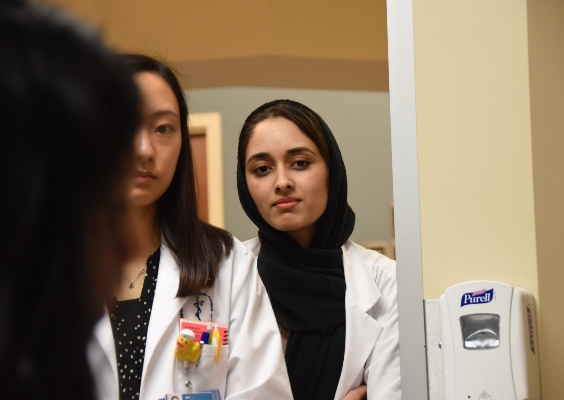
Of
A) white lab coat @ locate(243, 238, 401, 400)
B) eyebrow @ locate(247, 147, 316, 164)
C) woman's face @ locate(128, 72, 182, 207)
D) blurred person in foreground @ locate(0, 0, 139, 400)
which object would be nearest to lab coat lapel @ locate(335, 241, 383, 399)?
white lab coat @ locate(243, 238, 401, 400)

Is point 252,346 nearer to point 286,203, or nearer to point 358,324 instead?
point 358,324

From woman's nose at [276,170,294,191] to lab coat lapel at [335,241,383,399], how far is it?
0.26 metres

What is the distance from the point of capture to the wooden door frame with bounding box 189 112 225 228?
3.56 meters

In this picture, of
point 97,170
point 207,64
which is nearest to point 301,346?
point 97,170

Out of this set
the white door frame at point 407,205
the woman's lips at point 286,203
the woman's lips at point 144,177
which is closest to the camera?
the white door frame at point 407,205

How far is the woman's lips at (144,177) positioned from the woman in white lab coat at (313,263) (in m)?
0.34

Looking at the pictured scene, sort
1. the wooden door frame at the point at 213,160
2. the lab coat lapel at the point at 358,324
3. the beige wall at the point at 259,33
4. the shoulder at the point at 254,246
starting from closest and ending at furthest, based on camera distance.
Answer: the lab coat lapel at the point at 358,324, the shoulder at the point at 254,246, the beige wall at the point at 259,33, the wooden door frame at the point at 213,160

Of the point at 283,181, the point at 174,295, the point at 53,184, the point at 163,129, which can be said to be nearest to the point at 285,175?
the point at 283,181

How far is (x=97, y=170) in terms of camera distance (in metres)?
0.44

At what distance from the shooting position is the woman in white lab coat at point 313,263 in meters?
1.81

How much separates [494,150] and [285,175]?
624mm

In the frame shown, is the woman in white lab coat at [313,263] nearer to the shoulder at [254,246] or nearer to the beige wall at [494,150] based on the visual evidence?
the shoulder at [254,246]

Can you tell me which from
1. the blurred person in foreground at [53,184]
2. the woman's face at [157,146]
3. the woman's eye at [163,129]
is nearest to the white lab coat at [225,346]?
the woman's face at [157,146]

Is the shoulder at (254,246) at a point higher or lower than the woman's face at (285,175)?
lower
